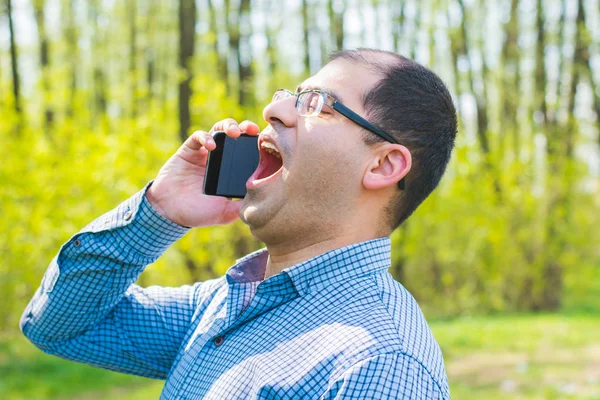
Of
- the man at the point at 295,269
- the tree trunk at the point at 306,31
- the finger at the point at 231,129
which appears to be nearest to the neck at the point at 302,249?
the man at the point at 295,269

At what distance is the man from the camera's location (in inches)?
60.0

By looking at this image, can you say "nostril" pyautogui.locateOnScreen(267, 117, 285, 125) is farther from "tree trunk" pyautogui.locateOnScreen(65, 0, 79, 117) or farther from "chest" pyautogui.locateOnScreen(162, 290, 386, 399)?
"tree trunk" pyautogui.locateOnScreen(65, 0, 79, 117)

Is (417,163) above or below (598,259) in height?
above

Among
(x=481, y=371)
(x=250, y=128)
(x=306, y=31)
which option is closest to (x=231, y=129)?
(x=250, y=128)

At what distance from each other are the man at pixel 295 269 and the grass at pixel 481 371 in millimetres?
4256

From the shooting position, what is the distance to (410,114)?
1.91 metres

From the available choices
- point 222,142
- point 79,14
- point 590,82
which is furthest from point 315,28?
point 222,142

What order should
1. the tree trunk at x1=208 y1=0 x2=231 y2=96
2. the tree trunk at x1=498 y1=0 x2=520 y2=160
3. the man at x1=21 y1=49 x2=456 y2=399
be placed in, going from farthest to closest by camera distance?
the tree trunk at x1=498 y1=0 x2=520 y2=160
the tree trunk at x1=208 y1=0 x2=231 y2=96
the man at x1=21 y1=49 x2=456 y2=399

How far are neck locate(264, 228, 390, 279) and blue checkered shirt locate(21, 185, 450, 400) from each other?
71 millimetres

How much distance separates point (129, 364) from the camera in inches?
88.6

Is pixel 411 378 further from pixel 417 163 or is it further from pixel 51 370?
pixel 51 370

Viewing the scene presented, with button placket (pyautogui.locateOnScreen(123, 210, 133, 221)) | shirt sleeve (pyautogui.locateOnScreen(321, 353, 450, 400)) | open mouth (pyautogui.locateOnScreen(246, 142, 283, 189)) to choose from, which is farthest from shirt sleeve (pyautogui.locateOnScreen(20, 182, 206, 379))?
shirt sleeve (pyautogui.locateOnScreen(321, 353, 450, 400))

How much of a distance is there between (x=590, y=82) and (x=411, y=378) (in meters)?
12.7

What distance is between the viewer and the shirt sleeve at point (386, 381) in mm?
1405
